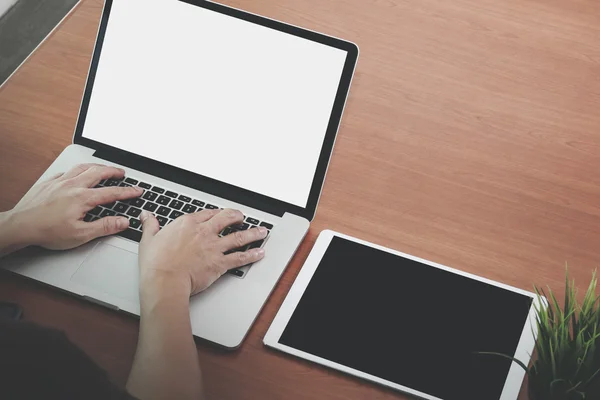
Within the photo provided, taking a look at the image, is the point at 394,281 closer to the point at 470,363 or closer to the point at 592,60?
the point at 470,363

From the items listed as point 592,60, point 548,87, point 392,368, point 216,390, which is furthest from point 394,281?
point 592,60

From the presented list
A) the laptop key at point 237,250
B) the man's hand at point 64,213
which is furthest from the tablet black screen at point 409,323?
the man's hand at point 64,213

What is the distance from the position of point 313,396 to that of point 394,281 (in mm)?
204

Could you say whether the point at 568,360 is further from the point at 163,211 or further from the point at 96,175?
the point at 96,175

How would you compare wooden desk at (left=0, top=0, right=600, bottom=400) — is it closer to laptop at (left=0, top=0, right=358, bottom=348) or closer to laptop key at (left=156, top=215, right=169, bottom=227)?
laptop at (left=0, top=0, right=358, bottom=348)

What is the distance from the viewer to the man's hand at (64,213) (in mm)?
1014

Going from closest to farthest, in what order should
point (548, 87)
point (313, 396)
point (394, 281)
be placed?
1. point (313, 396)
2. point (394, 281)
3. point (548, 87)

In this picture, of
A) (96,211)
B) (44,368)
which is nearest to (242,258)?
(96,211)

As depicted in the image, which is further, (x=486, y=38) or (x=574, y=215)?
(x=486, y=38)

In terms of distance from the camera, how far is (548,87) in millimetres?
1298

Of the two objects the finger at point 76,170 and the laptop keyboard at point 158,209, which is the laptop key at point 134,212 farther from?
the finger at point 76,170

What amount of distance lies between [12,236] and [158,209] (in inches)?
8.0

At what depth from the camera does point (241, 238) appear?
3.40 ft

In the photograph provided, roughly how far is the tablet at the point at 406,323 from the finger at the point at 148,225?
213 mm
